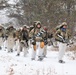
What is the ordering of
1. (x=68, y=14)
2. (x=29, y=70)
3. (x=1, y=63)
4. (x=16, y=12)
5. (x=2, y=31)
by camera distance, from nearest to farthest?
(x=29, y=70) → (x=1, y=63) → (x=2, y=31) → (x=68, y=14) → (x=16, y=12)

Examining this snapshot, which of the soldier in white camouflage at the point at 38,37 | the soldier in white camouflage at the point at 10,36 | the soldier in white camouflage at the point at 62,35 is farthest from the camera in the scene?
the soldier in white camouflage at the point at 10,36

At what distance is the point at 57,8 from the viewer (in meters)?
28.6

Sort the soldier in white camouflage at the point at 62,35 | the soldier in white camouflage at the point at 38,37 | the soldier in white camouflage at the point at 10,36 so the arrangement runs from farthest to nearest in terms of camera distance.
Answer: the soldier in white camouflage at the point at 10,36
the soldier in white camouflage at the point at 38,37
the soldier in white camouflage at the point at 62,35

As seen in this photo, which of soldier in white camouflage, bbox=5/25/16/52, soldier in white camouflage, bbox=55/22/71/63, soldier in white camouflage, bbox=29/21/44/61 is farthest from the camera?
soldier in white camouflage, bbox=5/25/16/52

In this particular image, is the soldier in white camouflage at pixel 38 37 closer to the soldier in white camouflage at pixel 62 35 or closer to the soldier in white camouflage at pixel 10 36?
the soldier in white camouflage at pixel 62 35

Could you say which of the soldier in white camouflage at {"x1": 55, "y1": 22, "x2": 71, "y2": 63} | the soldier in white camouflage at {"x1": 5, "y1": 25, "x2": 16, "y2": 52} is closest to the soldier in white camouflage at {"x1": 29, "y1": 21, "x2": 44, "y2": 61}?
the soldier in white camouflage at {"x1": 55, "y1": 22, "x2": 71, "y2": 63}

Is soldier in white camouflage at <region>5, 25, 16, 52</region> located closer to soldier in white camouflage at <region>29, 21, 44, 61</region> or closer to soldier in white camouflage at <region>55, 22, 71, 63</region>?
soldier in white camouflage at <region>29, 21, 44, 61</region>

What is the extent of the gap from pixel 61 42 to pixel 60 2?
527 inches

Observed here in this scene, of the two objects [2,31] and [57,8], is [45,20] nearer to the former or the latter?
[57,8]

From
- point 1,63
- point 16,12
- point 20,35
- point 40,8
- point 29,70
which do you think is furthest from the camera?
point 16,12

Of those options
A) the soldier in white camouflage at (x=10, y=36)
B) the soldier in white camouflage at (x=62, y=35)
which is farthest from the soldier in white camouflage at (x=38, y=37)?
the soldier in white camouflage at (x=10, y=36)

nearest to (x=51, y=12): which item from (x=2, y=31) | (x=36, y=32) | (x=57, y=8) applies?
(x=57, y=8)

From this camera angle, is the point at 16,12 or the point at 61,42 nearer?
the point at 61,42

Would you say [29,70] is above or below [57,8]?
below
